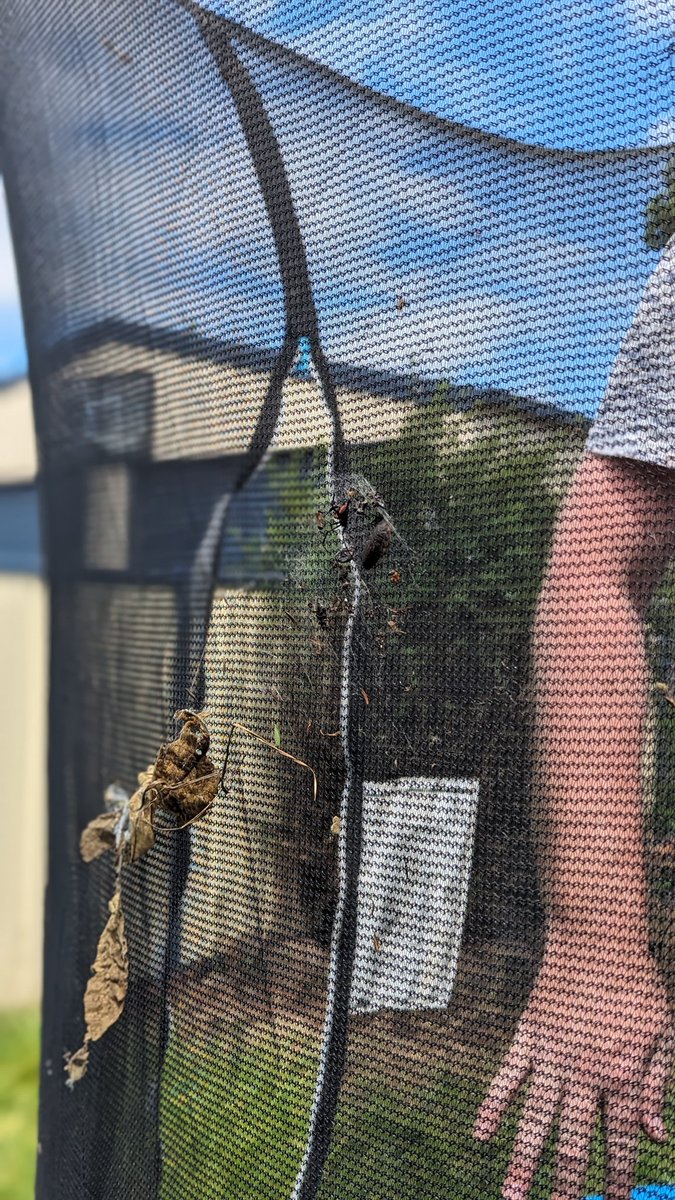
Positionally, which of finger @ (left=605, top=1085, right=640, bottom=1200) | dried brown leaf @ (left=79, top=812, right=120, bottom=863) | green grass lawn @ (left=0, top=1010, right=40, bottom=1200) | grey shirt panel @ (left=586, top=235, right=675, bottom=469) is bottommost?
green grass lawn @ (left=0, top=1010, right=40, bottom=1200)

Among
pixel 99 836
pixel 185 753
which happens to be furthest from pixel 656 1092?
pixel 99 836

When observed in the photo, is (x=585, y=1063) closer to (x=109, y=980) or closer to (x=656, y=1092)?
(x=656, y=1092)

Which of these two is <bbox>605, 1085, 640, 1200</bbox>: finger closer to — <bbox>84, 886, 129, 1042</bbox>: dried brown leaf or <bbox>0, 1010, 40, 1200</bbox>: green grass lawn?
<bbox>84, 886, 129, 1042</bbox>: dried brown leaf

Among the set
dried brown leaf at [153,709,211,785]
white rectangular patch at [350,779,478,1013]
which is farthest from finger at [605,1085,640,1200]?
dried brown leaf at [153,709,211,785]

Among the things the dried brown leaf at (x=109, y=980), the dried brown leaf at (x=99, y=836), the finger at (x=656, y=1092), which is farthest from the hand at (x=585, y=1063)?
the dried brown leaf at (x=99, y=836)

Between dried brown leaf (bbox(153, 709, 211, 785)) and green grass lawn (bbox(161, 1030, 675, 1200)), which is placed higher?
dried brown leaf (bbox(153, 709, 211, 785))

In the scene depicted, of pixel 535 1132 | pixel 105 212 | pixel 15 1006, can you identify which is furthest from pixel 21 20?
pixel 15 1006

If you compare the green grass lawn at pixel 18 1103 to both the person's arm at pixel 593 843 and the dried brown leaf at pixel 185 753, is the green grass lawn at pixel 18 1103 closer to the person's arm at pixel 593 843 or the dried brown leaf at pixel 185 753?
the dried brown leaf at pixel 185 753

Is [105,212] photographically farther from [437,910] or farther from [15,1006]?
[15,1006]
